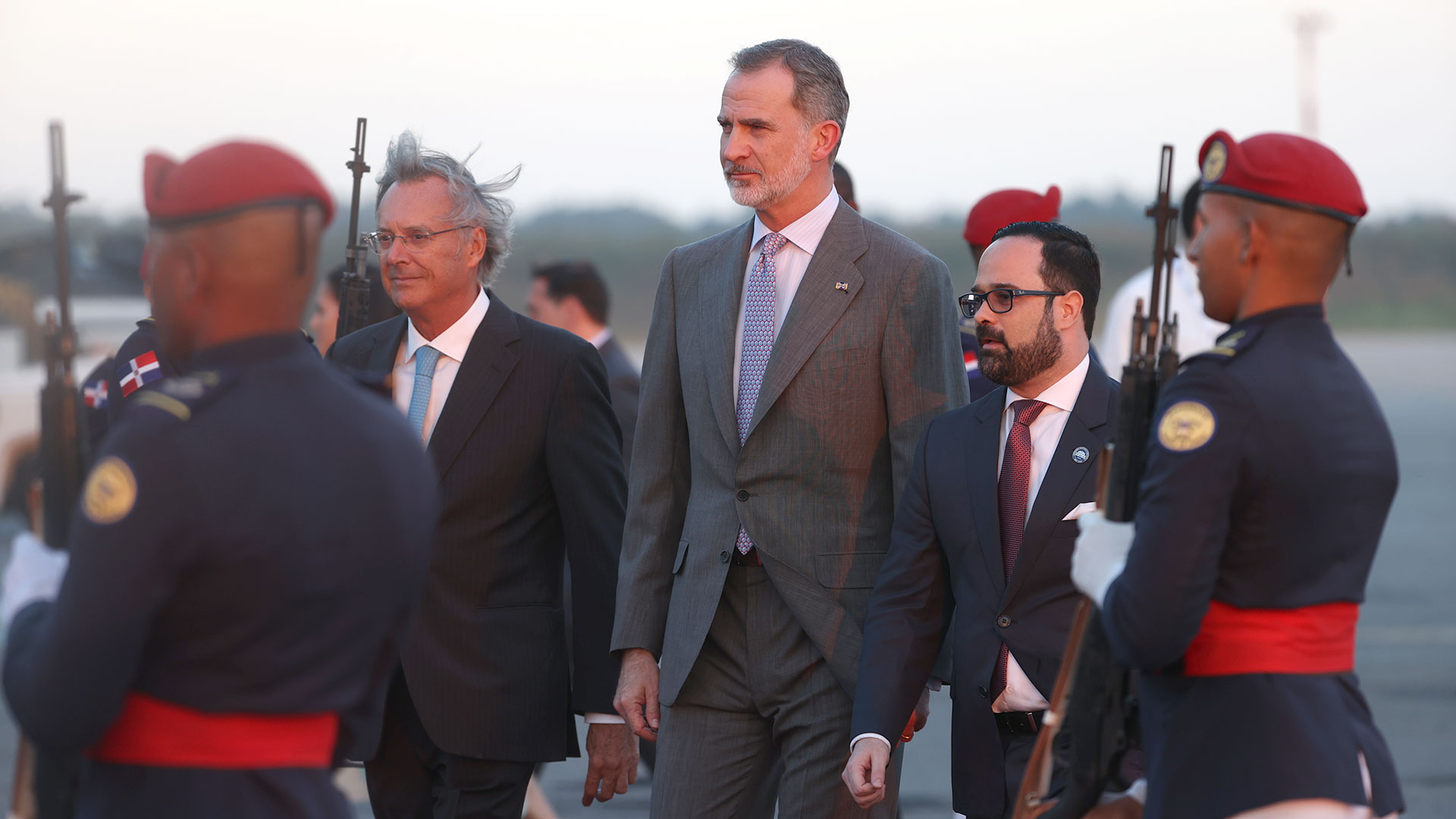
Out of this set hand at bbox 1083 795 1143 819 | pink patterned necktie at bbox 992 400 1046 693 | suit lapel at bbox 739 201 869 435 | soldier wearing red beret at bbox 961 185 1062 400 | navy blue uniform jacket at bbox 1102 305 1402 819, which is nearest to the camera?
navy blue uniform jacket at bbox 1102 305 1402 819

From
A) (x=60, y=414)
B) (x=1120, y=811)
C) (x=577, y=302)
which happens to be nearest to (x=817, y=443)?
(x=1120, y=811)

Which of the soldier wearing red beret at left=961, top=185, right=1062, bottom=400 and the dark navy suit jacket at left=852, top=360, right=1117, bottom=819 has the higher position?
the soldier wearing red beret at left=961, top=185, right=1062, bottom=400

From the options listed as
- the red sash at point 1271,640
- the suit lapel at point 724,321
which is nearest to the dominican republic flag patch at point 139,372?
the suit lapel at point 724,321

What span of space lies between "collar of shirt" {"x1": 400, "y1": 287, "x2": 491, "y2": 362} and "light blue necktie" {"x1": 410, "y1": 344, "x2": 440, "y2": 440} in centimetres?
2

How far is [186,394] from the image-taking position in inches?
84.4

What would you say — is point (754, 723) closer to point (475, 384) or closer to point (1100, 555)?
point (475, 384)

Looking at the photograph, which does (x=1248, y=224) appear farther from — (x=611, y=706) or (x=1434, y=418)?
(x=1434, y=418)

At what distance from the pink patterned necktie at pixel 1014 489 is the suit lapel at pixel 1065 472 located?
1.3 inches

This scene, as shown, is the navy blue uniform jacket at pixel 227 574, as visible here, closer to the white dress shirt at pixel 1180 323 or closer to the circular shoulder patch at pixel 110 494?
the circular shoulder patch at pixel 110 494

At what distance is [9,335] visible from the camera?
13.4 metres

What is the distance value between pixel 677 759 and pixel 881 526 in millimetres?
768

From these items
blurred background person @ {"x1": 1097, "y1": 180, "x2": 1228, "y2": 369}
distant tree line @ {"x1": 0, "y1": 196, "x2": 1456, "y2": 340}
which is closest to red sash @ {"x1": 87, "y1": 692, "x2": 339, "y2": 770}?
blurred background person @ {"x1": 1097, "y1": 180, "x2": 1228, "y2": 369}

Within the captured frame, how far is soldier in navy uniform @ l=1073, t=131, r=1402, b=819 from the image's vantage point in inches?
98.1

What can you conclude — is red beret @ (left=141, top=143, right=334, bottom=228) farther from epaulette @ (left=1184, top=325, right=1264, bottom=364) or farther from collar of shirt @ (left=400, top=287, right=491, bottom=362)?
collar of shirt @ (left=400, top=287, right=491, bottom=362)
